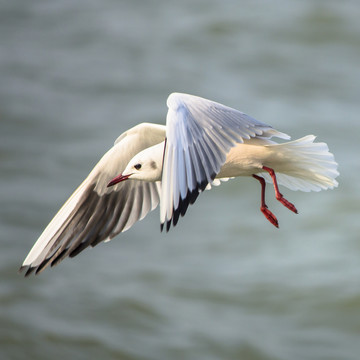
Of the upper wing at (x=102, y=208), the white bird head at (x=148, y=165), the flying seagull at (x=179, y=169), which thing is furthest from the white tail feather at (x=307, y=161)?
the upper wing at (x=102, y=208)

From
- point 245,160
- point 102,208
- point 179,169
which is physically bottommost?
point 179,169

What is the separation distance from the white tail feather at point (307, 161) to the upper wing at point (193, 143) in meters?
0.10

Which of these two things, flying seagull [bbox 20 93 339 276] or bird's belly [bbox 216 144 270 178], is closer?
flying seagull [bbox 20 93 339 276]

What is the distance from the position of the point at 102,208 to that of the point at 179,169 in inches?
→ 48.3

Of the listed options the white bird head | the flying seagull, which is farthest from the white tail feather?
the white bird head

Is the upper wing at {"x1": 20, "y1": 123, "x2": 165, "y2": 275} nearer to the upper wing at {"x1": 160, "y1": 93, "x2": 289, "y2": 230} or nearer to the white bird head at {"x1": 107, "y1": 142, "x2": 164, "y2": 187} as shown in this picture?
the white bird head at {"x1": 107, "y1": 142, "x2": 164, "y2": 187}

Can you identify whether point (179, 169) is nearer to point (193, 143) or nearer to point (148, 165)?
point (193, 143)

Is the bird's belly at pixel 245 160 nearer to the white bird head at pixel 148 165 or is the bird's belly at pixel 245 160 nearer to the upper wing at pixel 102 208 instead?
the white bird head at pixel 148 165

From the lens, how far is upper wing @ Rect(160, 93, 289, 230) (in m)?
2.96

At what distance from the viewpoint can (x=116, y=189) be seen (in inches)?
168

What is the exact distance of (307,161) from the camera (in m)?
3.62

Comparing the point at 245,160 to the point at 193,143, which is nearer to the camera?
the point at 193,143

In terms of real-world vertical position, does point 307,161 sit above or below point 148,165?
above

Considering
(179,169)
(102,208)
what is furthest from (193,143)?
(102,208)
